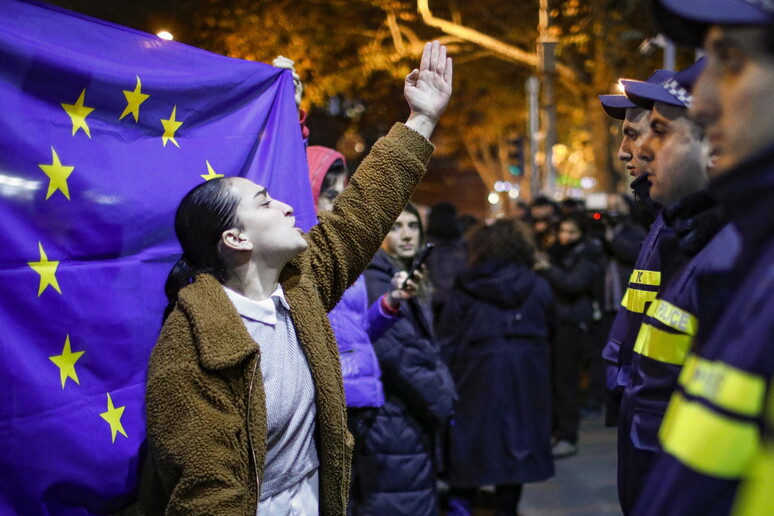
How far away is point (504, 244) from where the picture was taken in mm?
5781

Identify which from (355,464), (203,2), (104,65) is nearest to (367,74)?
(203,2)

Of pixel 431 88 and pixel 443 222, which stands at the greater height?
pixel 431 88

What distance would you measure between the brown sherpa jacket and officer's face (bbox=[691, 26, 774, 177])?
1456 mm

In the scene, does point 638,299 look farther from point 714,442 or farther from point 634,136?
point 714,442

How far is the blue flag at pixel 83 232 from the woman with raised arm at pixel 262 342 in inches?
9.5

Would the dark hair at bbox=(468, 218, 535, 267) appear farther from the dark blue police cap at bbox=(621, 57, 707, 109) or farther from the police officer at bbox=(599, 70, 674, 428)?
the dark blue police cap at bbox=(621, 57, 707, 109)

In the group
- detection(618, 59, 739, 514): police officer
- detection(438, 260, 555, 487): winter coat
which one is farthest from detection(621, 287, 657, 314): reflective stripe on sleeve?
detection(438, 260, 555, 487): winter coat

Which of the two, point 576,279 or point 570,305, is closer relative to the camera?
point 576,279

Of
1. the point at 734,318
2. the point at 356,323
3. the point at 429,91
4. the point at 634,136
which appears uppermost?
the point at 429,91

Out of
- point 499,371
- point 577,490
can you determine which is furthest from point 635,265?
point 577,490

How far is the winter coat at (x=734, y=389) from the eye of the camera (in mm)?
1084

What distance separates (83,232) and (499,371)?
12.3ft

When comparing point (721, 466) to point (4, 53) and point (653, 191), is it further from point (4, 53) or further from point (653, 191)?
point (4, 53)

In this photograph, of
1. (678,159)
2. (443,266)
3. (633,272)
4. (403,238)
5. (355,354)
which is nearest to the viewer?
(678,159)
